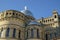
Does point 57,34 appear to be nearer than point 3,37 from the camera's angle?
No

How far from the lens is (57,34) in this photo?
31.5m

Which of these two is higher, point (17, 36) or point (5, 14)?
point (5, 14)

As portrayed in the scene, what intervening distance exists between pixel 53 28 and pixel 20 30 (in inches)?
325

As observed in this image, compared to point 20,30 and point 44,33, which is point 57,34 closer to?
point 44,33

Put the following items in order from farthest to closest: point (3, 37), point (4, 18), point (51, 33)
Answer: point (51, 33), point (4, 18), point (3, 37)

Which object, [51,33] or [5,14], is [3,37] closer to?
[5,14]

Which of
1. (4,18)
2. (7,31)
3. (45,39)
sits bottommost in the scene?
(45,39)

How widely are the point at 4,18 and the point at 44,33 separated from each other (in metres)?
10.0

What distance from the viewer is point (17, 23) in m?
30.2

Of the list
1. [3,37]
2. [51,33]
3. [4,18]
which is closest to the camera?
[3,37]

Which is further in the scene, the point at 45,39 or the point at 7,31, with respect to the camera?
the point at 45,39

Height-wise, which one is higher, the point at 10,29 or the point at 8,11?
the point at 8,11

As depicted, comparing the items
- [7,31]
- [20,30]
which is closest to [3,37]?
[7,31]

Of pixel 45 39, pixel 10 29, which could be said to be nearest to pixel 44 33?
pixel 45 39
